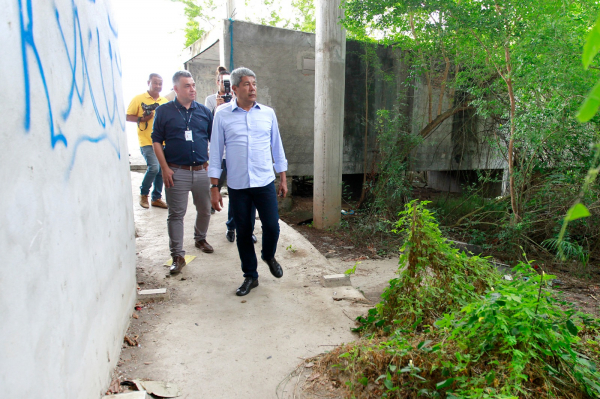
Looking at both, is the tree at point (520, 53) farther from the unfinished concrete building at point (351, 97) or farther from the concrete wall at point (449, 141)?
the concrete wall at point (449, 141)

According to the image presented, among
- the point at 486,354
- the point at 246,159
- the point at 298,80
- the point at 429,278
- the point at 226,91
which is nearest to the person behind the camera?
the point at 486,354

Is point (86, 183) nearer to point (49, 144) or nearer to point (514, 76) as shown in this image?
point (49, 144)

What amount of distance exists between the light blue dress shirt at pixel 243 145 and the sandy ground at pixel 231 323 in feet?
3.42

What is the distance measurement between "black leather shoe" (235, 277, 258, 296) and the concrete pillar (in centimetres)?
385

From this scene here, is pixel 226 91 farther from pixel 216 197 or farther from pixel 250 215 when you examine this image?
pixel 250 215

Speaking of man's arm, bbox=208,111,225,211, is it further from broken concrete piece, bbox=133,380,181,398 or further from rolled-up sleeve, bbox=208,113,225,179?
broken concrete piece, bbox=133,380,181,398

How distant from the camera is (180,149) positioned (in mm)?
3799

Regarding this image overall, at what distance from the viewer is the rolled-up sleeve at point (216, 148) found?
3494 mm

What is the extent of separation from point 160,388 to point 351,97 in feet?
24.3

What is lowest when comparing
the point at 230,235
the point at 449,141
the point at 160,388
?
the point at 160,388

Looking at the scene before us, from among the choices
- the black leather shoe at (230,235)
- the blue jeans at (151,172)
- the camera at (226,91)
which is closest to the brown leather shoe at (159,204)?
the blue jeans at (151,172)

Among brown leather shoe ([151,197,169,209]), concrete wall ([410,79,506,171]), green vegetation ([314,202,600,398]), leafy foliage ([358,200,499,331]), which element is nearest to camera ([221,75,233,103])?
brown leather shoe ([151,197,169,209])

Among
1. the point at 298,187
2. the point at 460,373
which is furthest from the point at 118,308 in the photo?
the point at 298,187

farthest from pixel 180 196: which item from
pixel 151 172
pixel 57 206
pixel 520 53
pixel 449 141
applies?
pixel 449 141
